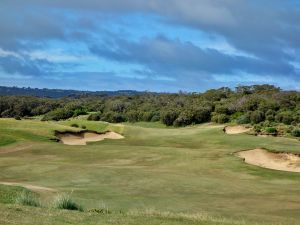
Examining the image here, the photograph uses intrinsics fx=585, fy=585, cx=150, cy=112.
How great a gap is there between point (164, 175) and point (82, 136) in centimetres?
2882

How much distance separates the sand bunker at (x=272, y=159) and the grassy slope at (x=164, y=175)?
1395 millimetres

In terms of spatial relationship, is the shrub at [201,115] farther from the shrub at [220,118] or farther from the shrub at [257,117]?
the shrub at [257,117]

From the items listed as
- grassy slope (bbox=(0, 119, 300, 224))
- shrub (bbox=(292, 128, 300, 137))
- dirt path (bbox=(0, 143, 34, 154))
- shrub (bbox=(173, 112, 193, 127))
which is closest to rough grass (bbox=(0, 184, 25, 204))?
grassy slope (bbox=(0, 119, 300, 224))

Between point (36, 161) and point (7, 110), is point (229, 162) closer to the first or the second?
point (36, 161)

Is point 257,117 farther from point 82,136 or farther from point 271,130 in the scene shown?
point 82,136

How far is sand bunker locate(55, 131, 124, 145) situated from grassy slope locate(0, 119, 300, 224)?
1527 mm

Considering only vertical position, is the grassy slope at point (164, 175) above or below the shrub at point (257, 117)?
below

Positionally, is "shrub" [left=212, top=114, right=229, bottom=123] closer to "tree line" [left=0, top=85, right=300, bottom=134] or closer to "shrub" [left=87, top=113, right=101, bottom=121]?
"tree line" [left=0, top=85, right=300, bottom=134]

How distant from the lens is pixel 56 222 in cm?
1401

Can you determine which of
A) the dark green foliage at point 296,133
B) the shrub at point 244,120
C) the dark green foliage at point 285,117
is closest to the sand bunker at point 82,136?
the dark green foliage at point 296,133

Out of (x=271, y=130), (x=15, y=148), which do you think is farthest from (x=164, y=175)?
(x=271, y=130)

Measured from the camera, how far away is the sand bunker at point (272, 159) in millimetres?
41656

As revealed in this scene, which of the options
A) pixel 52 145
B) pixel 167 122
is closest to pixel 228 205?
pixel 52 145

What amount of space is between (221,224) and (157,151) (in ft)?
102
